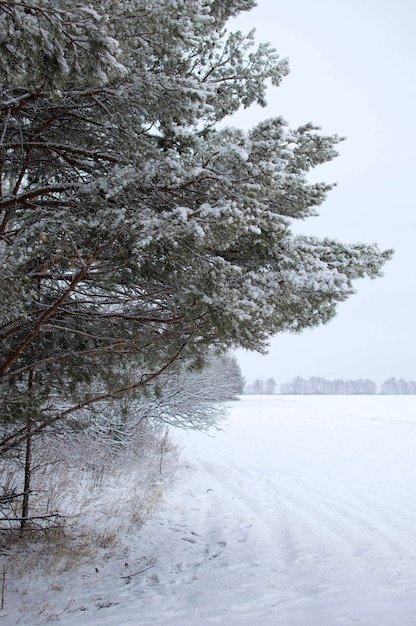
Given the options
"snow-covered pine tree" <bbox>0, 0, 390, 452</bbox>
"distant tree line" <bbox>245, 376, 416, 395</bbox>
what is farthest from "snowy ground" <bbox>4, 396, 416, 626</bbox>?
"distant tree line" <bbox>245, 376, 416, 395</bbox>

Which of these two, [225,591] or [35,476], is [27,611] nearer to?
[225,591]

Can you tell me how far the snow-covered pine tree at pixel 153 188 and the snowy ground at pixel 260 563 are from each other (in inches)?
81.8

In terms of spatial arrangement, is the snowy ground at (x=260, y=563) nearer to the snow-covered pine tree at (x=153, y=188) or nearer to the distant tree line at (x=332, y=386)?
the snow-covered pine tree at (x=153, y=188)

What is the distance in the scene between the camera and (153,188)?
12.1 feet

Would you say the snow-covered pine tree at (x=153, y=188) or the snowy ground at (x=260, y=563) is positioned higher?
the snow-covered pine tree at (x=153, y=188)

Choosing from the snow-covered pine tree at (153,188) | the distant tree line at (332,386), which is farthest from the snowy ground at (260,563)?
the distant tree line at (332,386)

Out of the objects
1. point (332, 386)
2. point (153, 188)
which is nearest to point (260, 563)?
point (153, 188)

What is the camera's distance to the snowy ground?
4.09m

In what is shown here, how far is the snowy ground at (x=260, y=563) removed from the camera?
409 centimetres

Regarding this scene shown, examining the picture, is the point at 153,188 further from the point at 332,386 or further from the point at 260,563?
the point at 332,386

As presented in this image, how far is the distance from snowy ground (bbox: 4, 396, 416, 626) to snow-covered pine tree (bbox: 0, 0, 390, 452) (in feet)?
6.81

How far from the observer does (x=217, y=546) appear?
6.32 m

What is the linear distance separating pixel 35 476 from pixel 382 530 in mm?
5968

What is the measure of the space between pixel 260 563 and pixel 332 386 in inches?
6433
